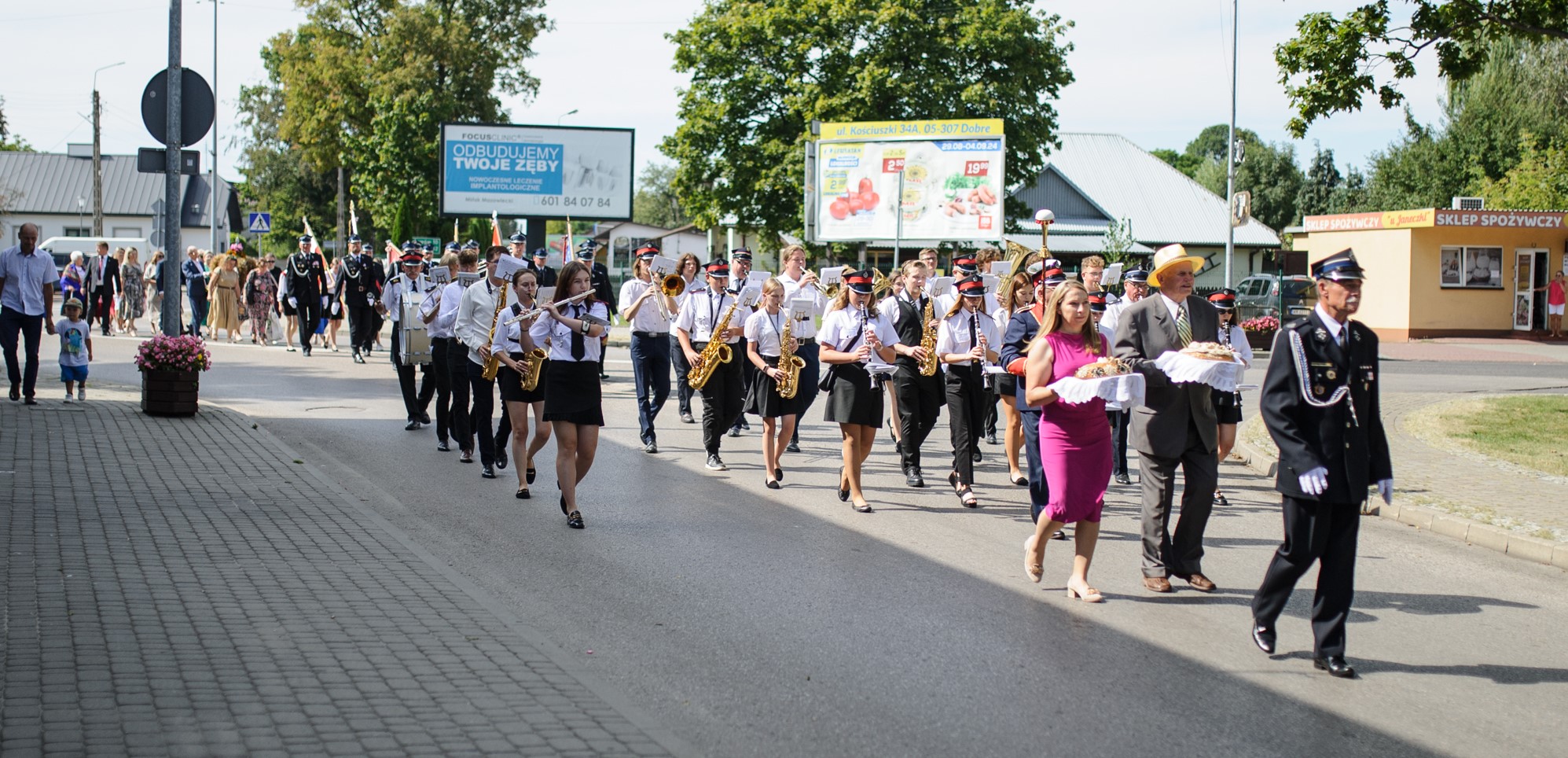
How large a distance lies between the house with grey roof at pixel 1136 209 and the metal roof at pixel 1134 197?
0.04m

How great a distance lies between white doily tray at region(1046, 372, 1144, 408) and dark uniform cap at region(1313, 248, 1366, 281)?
102 cm

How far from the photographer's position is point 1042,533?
7.48 metres

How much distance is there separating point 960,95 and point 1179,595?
40864 mm

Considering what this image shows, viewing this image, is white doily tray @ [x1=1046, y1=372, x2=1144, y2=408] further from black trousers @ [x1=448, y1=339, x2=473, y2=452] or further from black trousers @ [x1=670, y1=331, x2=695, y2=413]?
black trousers @ [x1=670, y1=331, x2=695, y2=413]

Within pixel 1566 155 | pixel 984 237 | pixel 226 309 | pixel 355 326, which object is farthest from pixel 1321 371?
pixel 1566 155

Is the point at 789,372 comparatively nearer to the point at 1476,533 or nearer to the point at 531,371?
the point at 531,371

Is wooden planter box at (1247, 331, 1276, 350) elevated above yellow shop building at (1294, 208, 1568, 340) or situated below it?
below

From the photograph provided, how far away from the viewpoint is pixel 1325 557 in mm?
6020

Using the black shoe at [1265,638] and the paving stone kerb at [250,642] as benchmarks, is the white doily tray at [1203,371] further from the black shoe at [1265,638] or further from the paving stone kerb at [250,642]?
the paving stone kerb at [250,642]

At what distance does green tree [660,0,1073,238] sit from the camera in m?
46.9

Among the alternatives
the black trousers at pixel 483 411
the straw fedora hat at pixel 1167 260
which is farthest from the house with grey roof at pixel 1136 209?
the straw fedora hat at pixel 1167 260

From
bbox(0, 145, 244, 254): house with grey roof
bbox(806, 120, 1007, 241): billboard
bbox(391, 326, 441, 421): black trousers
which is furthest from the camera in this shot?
bbox(0, 145, 244, 254): house with grey roof

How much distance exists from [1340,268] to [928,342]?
5.23m

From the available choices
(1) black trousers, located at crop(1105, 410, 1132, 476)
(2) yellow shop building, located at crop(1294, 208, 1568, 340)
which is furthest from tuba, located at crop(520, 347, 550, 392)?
(2) yellow shop building, located at crop(1294, 208, 1568, 340)
